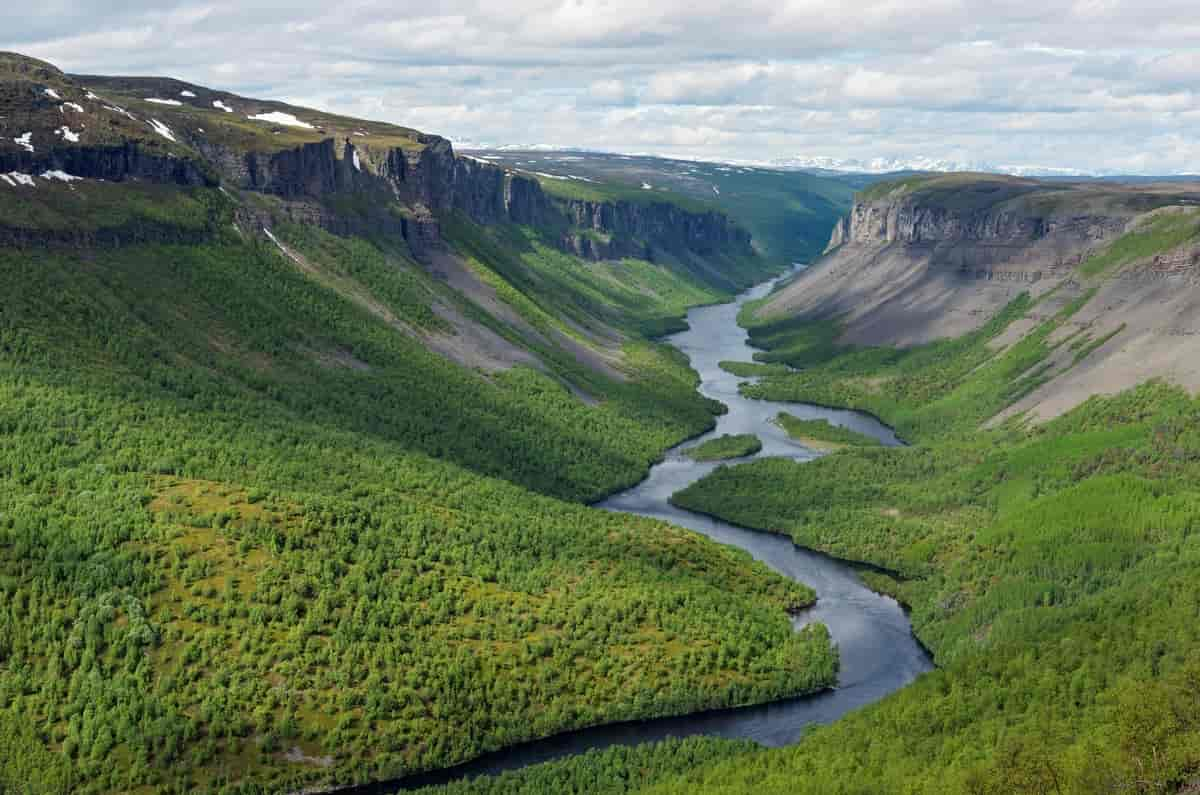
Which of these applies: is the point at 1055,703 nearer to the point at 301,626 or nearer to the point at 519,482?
the point at 301,626

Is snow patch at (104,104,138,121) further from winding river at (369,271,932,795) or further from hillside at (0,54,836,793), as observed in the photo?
winding river at (369,271,932,795)

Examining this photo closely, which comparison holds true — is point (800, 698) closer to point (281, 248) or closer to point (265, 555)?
point (265, 555)

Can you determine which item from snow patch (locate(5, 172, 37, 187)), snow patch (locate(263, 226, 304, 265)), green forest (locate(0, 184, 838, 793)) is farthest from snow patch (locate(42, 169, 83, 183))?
snow patch (locate(263, 226, 304, 265))

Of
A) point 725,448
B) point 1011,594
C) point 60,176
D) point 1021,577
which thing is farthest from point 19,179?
point 1021,577

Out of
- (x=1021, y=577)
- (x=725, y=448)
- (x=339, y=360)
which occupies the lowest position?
(x=725, y=448)

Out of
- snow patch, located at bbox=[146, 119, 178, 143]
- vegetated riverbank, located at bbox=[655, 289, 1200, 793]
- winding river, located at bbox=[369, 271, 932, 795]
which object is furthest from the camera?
snow patch, located at bbox=[146, 119, 178, 143]
